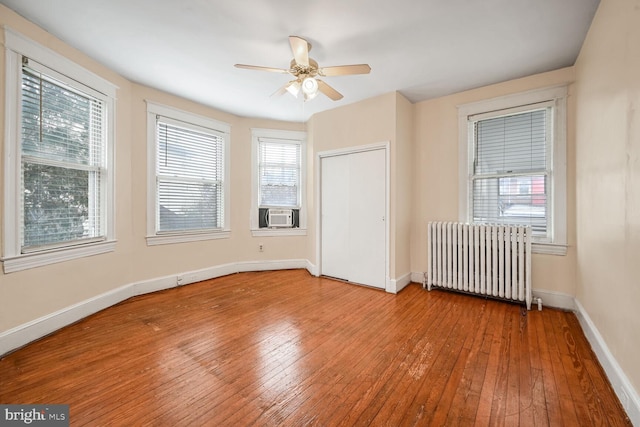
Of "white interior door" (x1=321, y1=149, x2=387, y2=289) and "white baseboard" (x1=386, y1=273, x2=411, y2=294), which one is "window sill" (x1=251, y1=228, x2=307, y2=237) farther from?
"white baseboard" (x1=386, y1=273, x2=411, y2=294)

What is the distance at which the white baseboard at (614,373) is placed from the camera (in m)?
1.42

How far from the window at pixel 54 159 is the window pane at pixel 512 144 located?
4.58 m

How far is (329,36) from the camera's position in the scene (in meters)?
2.37

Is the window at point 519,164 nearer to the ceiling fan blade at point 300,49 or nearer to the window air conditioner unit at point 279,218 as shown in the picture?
the ceiling fan blade at point 300,49

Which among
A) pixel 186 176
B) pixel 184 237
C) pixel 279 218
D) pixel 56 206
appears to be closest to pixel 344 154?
pixel 279 218

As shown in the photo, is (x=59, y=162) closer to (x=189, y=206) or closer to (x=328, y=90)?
(x=189, y=206)

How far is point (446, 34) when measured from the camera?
233 cm

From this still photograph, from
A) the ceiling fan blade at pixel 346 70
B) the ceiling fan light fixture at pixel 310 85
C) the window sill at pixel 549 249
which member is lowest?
the window sill at pixel 549 249

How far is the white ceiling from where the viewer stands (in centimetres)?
204

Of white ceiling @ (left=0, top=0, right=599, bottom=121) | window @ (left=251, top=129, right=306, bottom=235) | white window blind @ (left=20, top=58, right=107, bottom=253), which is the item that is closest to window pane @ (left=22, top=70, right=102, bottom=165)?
white window blind @ (left=20, top=58, right=107, bottom=253)

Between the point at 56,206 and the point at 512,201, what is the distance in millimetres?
4973

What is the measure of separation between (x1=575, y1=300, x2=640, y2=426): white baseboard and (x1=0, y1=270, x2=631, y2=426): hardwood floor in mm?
57

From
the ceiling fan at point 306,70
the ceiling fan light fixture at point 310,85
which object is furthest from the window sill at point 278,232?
the ceiling fan light fixture at point 310,85

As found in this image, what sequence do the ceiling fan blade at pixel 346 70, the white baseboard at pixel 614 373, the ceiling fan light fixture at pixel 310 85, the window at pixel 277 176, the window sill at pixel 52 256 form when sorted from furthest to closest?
the window at pixel 277 176 < the ceiling fan light fixture at pixel 310 85 < the ceiling fan blade at pixel 346 70 < the window sill at pixel 52 256 < the white baseboard at pixel 614 373
